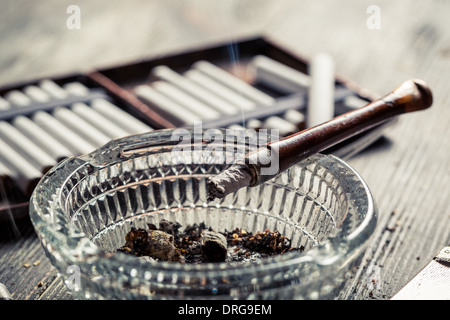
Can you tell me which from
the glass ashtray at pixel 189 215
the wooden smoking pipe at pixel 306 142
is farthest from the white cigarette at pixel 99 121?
the wooden smoking pipe at pixel 306 142

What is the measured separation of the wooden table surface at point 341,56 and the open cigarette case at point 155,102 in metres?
0.10

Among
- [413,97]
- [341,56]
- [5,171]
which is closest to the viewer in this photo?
[413,97]

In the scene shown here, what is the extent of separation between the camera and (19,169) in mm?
988

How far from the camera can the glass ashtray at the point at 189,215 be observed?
0.55m

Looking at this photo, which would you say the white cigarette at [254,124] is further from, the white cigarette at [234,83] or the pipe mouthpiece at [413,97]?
the pipe mouthpiece at [413,97]

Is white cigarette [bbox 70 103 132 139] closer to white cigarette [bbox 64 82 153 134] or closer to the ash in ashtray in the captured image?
white cigarette [bbox 64 82 153 134]

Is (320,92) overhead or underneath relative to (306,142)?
underneath

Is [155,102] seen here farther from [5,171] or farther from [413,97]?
[413,97]

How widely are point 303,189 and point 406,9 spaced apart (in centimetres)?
127

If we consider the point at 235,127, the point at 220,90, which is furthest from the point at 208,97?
the point at 235,127

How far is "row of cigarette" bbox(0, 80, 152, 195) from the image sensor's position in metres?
1.01

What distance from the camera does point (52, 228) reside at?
602mm

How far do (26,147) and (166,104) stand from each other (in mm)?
303
